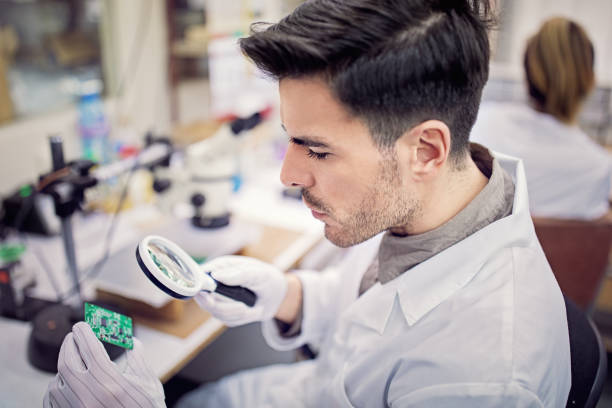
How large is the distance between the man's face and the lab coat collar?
99mm

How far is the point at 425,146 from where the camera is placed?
2.71ft

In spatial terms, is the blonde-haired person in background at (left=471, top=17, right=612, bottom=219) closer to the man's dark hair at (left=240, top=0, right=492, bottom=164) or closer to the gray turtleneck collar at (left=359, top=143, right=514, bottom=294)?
the gray turtleneck collar at (left=359, top=143, right=514, bottom=294)

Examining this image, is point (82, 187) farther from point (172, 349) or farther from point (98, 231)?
point (98, 231)

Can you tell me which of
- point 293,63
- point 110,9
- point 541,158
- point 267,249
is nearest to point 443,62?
point 293,63

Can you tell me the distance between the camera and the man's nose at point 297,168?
88 centimetres

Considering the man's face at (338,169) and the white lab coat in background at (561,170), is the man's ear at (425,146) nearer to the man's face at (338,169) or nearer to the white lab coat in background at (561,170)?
the man's face at (338,169)

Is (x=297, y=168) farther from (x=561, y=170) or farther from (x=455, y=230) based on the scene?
(x=561, y=170)

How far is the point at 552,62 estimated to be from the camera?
1.77 m

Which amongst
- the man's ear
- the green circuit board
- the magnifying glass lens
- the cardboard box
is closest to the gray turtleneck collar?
the man's ear

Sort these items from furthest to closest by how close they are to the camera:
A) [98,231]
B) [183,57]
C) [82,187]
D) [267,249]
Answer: [183,57] < [98,231] < [267,249] < [82,187]

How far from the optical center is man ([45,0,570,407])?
2.47 feet

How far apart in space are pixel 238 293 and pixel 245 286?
0.10ft

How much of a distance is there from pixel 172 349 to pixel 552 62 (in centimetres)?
158

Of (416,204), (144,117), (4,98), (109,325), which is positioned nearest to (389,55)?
(416,204)
